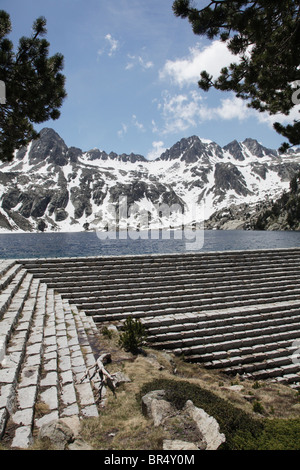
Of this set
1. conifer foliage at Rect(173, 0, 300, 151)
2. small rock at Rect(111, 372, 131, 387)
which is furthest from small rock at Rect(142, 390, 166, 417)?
conifer foliage at Rect(173, 0, 300, 151)

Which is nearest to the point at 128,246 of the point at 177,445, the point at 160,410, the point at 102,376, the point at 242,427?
the point at 102,376

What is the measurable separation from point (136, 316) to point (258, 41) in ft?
43.6

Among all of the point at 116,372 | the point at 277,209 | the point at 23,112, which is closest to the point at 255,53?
the point at 23,112

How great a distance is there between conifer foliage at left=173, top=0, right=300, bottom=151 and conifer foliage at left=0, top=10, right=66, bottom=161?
5049 millimetres

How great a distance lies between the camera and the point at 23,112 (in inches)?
428

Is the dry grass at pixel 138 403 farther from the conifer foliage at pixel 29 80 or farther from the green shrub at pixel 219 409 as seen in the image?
the conifer foliage at pixel 29 80

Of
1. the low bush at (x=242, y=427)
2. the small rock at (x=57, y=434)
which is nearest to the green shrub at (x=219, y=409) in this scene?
the low bush at (x=242, y=427)

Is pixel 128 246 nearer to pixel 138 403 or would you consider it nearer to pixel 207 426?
pixel 138 403

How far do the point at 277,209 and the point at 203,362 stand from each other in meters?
201

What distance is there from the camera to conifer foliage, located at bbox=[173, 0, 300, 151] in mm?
7801

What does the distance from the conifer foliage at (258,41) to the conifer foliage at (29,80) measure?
505 centimetres

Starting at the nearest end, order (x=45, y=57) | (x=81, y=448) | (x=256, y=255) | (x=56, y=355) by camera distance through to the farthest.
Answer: (x=81, y=448), (x=56, y=355), (x=45, y=57), (x=256, y=255)

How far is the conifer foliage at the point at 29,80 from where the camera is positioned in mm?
9078
